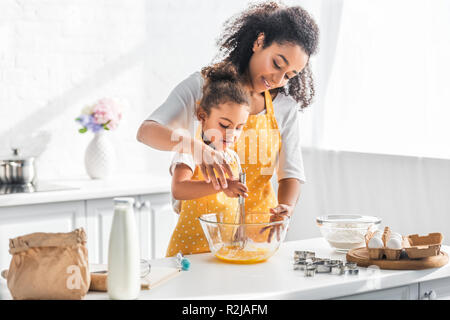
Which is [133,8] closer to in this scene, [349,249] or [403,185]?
[403,185]

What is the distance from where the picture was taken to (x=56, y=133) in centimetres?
325

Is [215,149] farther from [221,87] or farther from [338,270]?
[338,270]

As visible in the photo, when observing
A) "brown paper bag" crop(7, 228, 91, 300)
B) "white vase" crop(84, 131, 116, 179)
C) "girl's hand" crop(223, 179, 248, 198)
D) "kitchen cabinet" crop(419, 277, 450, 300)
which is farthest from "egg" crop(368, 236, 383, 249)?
"white vase" crop(84, 131, 116, 179)

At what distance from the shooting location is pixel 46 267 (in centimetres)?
119

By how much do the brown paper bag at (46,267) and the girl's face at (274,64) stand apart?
85 centimetres

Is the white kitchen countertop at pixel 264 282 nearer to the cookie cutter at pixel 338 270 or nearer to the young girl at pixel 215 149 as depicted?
the cookie cutter at pixel 338 270

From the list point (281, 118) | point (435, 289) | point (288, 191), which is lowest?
point (435, 289)

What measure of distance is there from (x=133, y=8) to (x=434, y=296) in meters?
2.60

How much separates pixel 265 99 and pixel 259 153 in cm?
18

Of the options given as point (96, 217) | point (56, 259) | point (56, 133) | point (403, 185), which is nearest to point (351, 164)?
point (403, 185)

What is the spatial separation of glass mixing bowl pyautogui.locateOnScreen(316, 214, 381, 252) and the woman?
127 millimetres

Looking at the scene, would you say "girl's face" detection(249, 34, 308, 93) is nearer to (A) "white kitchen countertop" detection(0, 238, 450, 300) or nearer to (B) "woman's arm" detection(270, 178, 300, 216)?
(B) "woman's arm" detection(270, 178, 300, 216)

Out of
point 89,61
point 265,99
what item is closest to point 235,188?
point 265,99

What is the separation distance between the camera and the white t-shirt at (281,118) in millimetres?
1777
